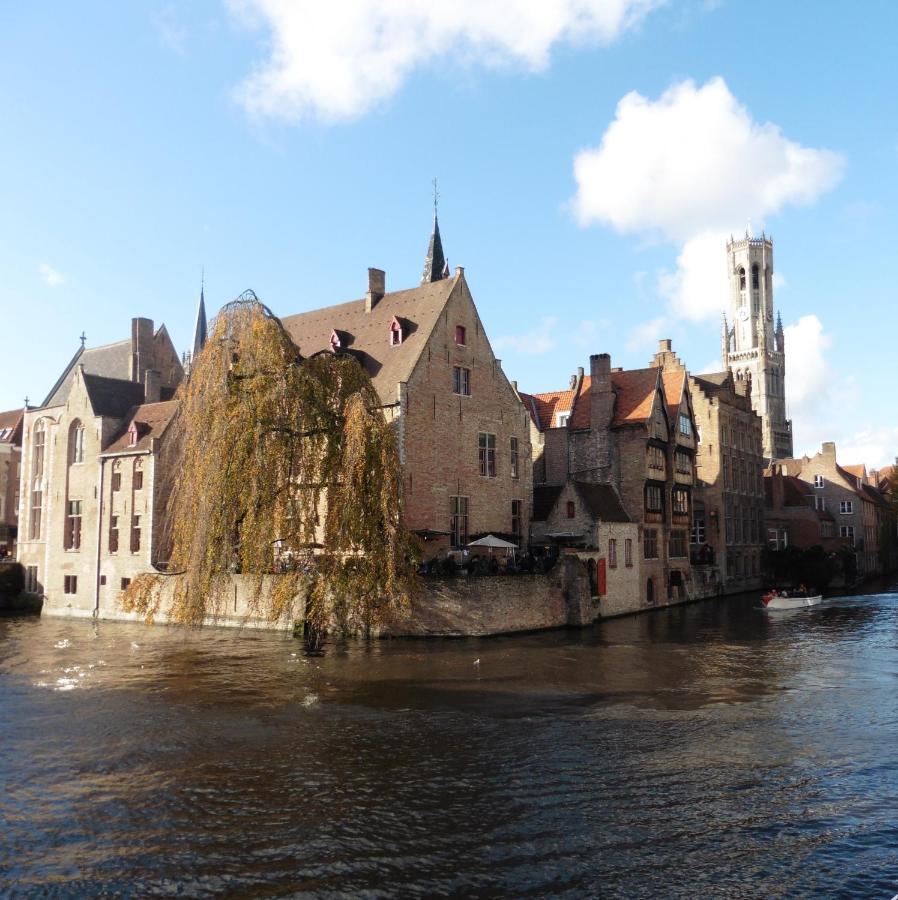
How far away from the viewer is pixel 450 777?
1420 centimetres

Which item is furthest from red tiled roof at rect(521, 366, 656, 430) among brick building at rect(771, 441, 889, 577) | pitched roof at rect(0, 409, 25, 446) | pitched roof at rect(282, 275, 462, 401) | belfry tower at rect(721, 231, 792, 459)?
belfry tower at rect(721, 231, 792, 459)

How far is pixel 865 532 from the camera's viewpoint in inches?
2813

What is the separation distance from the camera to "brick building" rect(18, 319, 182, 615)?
39.4m

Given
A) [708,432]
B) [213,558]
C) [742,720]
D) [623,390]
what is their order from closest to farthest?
[742,720] < [213,558] < [623,390] < [708,432]

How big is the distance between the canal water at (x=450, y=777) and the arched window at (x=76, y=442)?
18.8 m

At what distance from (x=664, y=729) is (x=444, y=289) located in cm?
2497

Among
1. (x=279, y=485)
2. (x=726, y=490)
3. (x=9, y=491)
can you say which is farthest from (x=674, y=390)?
(x=9, y=491)

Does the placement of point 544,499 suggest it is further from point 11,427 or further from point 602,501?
point 11,427

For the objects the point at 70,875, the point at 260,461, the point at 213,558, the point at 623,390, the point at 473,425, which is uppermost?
the point at 623,390

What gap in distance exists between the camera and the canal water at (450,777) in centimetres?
1058

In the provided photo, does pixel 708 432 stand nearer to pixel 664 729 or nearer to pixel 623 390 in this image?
pixel 623 390

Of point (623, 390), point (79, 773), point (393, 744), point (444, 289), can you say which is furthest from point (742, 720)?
point (623, 390)

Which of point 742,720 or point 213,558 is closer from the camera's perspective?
point 742,720

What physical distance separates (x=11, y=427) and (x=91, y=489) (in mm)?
25571
